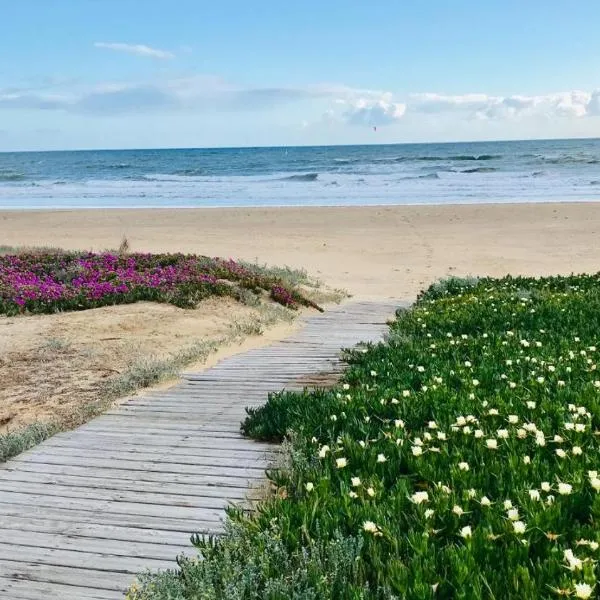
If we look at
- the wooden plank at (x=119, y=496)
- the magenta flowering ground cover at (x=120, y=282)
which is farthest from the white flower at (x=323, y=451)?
the magenta flowering ground cover at (x=120, y=282)

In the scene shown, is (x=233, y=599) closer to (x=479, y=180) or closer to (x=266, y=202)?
(x=266, y=202)

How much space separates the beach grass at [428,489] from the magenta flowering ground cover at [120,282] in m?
5.54

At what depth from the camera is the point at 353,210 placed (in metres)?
35.4

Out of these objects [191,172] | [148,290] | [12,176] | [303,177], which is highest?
[191,172]

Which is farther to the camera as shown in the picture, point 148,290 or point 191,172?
point 191,172

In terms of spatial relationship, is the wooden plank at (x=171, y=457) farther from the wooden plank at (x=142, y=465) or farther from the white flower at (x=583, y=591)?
the white flower at (x=583, y=591)

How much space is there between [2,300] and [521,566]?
10.8 meters

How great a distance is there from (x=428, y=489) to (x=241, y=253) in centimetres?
1900

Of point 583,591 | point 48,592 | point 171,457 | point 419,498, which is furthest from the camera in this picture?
point 171,457

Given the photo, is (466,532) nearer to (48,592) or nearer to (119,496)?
(48,592)

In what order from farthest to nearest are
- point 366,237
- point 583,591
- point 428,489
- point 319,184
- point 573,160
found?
point 573,160 → point 319,184 → point 366,237 → point 428,489 → point 583,591

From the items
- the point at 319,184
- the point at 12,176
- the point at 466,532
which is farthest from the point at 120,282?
the point at 12,176

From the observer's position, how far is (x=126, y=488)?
4898mm

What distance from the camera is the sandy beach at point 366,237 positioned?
62.9ft
